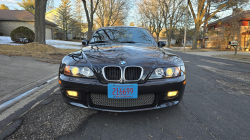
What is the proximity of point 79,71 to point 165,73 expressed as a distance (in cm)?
120

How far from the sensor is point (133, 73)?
1.97 metres

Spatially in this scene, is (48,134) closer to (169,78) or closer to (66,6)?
(169,78)

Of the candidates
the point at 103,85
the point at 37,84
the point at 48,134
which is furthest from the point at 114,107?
the point at 37,84

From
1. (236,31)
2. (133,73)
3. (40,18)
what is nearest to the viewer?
(133,73)

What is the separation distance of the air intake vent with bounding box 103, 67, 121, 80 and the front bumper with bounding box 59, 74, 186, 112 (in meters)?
0.14

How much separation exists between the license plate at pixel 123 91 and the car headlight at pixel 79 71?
0.33 m

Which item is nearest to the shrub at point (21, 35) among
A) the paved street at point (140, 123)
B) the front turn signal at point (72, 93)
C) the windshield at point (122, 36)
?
the windshield at point (122, 36)

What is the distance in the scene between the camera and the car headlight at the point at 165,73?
201cm

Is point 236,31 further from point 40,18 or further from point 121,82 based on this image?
point 121,82

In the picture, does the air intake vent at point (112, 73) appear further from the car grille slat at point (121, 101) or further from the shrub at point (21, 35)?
the shrub at point (21, 35)

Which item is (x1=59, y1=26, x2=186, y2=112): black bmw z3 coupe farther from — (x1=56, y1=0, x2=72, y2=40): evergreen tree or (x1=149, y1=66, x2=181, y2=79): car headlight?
(x1=56, y1=0, x2=72, y2=40): evergreen tree

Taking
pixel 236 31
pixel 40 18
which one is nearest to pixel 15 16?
pixel 40 18

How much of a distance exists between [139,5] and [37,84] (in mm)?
37064

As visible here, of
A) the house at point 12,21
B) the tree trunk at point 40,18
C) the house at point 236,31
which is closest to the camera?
the tree trunk at point 40,18
